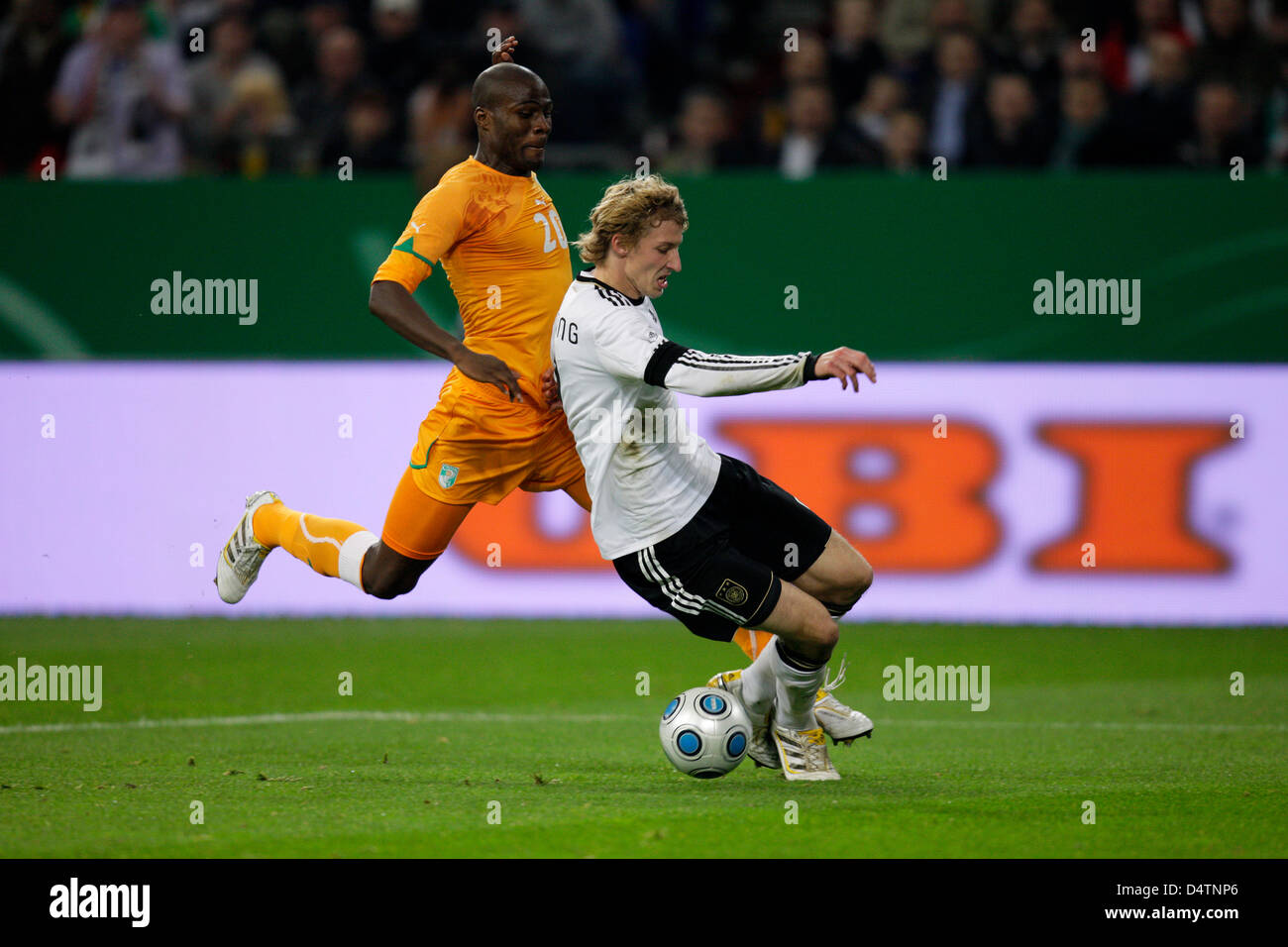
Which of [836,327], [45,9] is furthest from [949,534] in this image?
[45,9]

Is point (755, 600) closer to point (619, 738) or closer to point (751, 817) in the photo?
point (751, 817)

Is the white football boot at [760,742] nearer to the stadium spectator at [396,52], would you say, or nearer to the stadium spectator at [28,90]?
the stadium spectator at [396,52]

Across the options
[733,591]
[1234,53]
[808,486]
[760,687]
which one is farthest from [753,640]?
[1234,53]

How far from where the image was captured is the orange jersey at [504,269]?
22.9 ft

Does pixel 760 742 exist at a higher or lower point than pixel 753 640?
lower

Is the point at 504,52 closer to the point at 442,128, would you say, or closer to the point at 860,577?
the point at 860,577

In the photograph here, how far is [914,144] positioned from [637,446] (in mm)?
6506

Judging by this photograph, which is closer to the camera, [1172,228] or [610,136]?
[1172,228]

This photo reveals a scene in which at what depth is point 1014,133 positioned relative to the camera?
12.4m

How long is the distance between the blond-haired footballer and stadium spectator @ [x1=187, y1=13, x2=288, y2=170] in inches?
286

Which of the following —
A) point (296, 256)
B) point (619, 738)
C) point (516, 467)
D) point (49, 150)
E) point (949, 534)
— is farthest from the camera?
point (49, 150)

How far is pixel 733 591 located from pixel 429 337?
1.50 meters

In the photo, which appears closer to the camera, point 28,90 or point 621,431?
point 621,431

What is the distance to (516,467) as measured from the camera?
23.3 ft
